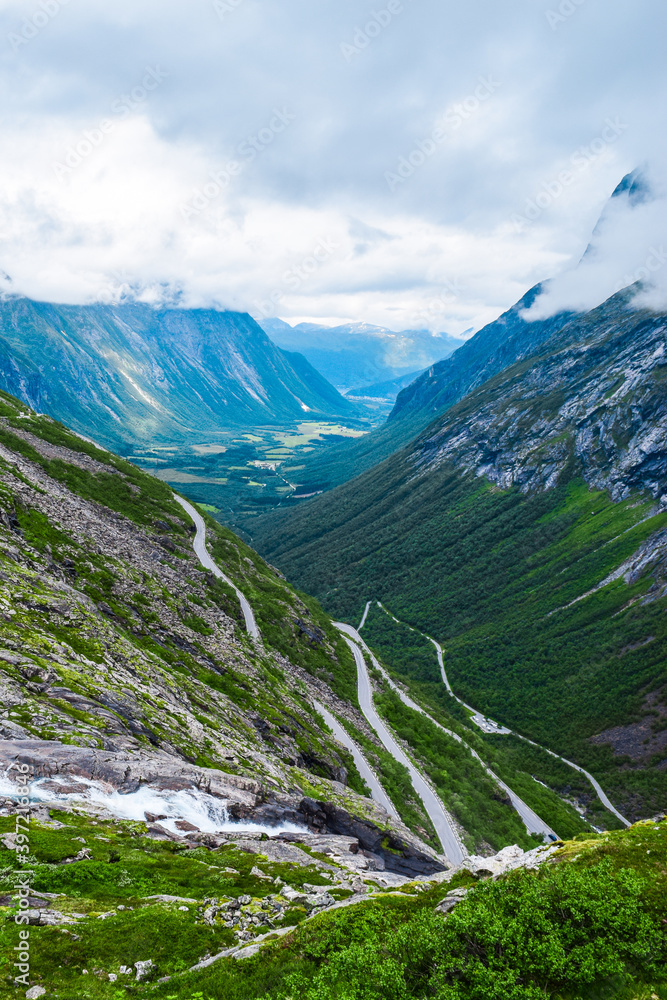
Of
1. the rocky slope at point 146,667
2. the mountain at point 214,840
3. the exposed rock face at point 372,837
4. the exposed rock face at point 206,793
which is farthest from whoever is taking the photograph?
the exposed rock face at point 372,837

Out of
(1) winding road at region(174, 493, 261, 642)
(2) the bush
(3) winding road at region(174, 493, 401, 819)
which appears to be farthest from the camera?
(1) winding road at region(174, 493, 261, 642)

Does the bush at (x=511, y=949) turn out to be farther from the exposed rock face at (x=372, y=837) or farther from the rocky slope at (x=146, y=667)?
the exposed rock face at (x=372, y=837)

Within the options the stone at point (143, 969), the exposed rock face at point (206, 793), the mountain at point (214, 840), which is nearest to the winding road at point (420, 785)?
the mountain at point (214, 840)

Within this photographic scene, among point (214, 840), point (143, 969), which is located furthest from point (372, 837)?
point (143, 969)

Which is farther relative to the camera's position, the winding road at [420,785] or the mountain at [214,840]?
the winding road at [420,785]

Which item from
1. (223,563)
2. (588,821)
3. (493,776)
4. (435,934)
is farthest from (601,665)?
(435,934)

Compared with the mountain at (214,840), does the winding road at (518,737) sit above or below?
below

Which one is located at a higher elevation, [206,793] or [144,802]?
[144,802]

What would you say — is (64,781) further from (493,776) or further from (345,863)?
(493,776)

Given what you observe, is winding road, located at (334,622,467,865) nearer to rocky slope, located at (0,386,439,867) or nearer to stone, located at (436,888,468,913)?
rocky slope, located at (0,386,439,867)

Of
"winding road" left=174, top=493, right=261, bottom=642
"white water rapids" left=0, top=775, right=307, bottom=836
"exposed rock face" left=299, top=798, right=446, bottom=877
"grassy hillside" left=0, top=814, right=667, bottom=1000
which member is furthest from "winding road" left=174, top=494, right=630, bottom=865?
"grassy hillside" left=0, top=814, right=667, bottom=1000

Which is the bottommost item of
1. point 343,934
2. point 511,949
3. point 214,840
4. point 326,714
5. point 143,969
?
point 511,949

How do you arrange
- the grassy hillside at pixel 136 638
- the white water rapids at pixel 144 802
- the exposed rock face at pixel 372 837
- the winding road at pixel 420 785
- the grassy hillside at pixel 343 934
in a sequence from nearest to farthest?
the grassy hillside at pixel 343 934, the white water rapids at pixel 144 802, the grassy hillside at pixel 136 638, the exposed rock face at pixel 372 837, the winding road at pixel 420 785

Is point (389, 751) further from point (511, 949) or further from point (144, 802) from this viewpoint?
point (511, 949)
